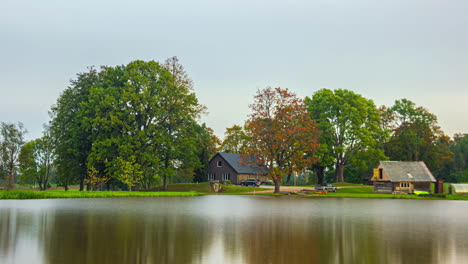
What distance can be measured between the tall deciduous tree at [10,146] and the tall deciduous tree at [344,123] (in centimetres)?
5844

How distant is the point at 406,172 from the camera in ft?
243

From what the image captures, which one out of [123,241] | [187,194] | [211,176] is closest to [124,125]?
[187,194]

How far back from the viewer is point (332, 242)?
17.6 metres

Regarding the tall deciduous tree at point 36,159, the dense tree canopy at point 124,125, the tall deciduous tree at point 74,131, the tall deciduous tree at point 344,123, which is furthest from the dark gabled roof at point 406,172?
the tall deciduous tree at point 36,159

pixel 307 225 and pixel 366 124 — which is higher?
pixel 366 124

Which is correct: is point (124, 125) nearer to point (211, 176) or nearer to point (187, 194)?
point (187, 194)

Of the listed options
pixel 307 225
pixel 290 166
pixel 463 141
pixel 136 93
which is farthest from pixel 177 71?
pixel 463 141

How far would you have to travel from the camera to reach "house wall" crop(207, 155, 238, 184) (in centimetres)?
9606

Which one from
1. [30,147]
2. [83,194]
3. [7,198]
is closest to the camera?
[7,198]

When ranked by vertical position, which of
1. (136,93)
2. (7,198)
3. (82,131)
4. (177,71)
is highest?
(177,71)

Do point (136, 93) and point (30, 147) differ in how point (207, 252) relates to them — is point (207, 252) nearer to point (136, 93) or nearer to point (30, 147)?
point (136, 93)

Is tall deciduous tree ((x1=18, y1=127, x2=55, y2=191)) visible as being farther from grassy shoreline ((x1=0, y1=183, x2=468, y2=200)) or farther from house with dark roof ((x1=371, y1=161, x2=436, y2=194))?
house with dark roof ((x1=371, y1=161, x2=436, y2=194))

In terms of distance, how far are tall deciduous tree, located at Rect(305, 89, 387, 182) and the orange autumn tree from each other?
17658mm

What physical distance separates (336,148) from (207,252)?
7173cm
